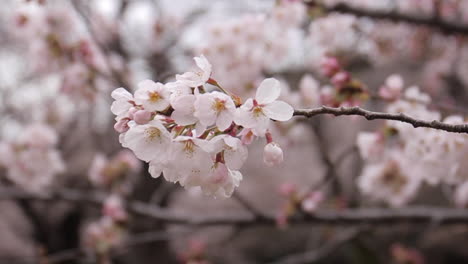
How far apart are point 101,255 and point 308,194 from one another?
3.78 feet

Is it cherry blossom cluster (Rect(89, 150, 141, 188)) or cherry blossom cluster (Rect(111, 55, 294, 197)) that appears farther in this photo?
cherry blossom cluster (Rect(89, 150, 141, 188))

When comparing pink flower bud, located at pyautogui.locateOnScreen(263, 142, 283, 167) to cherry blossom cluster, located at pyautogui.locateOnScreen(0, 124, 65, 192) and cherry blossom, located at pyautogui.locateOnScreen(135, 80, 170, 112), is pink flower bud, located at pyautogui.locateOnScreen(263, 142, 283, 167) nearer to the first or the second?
cherry blossom, located at pyautogui.locateOnScreen(135, 80, 170, 112)

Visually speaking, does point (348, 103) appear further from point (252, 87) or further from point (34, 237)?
point (34, 237)

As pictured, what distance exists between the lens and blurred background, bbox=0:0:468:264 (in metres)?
1.76

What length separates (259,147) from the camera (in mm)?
5043

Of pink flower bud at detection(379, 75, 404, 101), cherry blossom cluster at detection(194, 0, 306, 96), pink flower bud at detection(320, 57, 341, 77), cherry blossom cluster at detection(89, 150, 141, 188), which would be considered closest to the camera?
pink flower bud at detection(379, 75, 404, 101)

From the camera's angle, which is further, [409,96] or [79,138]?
[79,138]

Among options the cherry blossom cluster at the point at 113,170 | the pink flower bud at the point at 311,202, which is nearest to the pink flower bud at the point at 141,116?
the pink flower bud at the point at 311,202

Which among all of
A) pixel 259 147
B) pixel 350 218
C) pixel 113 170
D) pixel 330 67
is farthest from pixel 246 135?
pixel 259 147

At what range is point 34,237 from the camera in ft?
13.5

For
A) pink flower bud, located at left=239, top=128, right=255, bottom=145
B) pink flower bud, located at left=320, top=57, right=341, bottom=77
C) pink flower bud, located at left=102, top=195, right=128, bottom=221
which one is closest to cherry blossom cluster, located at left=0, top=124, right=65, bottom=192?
pink flower bud, located at left=102, top=195, right=128, bottom=221

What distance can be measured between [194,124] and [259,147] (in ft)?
14.4

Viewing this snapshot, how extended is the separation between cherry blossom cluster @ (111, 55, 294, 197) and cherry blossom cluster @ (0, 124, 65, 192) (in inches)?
73.3

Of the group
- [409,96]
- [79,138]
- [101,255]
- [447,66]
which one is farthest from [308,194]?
[79,138]
